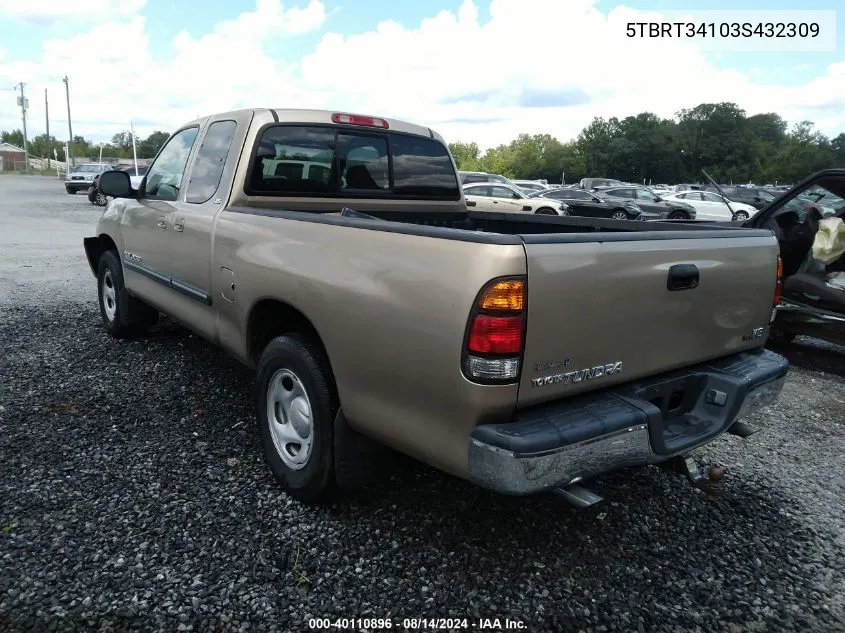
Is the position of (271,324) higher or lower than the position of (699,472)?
higher

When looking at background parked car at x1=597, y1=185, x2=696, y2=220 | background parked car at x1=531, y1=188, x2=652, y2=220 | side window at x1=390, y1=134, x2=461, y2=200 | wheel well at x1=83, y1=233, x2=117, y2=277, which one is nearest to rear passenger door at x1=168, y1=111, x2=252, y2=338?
side window at x1=390, y1=134, x2=461, y2=200

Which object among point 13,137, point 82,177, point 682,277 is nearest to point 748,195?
point 682,277

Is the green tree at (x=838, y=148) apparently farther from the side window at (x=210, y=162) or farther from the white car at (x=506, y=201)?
the side window at (x=210, y=162)

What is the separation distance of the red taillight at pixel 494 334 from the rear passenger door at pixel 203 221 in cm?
184

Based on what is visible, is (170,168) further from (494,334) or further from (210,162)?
(494,334)

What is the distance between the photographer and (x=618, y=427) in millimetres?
2322

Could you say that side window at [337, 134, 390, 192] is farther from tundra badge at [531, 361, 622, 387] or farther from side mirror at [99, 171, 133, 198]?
tundra badge at [531, 361, 622, 387]

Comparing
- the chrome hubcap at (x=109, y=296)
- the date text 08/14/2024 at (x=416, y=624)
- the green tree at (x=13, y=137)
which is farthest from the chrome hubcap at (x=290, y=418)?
the green tree at (x=13, y=137)

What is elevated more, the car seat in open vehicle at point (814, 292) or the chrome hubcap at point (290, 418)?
the car seat in open vehicle at point (814, 292)

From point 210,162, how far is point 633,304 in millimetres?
2857

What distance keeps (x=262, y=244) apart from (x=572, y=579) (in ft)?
6.89

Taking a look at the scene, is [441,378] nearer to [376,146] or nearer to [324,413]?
[324,413]

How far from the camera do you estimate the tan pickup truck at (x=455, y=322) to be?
85.2 inches

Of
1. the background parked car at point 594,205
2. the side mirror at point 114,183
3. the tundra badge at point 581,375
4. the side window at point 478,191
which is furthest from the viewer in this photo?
the side window at point 478,191
